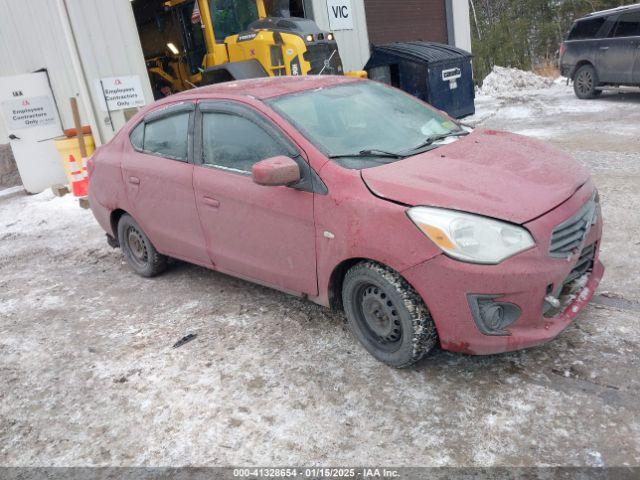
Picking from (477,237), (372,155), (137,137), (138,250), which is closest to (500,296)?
(477,237)

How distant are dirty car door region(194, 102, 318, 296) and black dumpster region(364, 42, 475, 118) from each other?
778 cm

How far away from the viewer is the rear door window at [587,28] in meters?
11.4

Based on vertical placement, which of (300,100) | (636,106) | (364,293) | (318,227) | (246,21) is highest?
(246,21)

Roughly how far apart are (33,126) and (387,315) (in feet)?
29.1

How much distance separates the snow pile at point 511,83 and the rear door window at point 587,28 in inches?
151

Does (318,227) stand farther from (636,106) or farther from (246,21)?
(636,106)

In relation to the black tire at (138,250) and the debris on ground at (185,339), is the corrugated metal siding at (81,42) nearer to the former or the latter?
the black tire at (138,250)

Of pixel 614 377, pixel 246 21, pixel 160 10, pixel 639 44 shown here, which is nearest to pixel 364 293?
pixel 614 377

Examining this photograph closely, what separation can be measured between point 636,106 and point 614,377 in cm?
995

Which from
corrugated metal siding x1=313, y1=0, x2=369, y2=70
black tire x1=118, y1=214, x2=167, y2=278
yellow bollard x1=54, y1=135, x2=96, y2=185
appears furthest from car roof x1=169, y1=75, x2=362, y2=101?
corrugated metal siding x1=313, y1=0, x2=369, y2=70

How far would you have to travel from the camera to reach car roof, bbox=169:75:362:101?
3744 millimetres

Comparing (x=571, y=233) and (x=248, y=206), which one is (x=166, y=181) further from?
(x=571, y=233)

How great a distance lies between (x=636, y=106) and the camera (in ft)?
35.5

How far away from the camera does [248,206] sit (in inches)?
140
